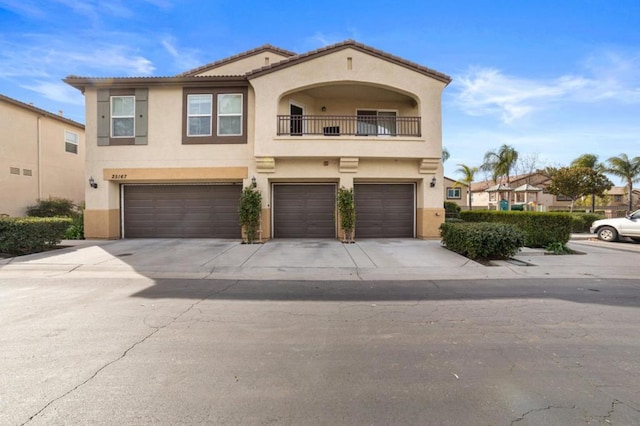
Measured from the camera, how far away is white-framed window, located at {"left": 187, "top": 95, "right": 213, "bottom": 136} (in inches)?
546

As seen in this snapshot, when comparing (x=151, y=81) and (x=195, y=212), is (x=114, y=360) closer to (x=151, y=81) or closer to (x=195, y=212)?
(x=195, y=212)

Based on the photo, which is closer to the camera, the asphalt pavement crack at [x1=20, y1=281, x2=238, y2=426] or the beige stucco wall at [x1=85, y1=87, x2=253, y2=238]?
the asphalt pavement crack at [x1=20, y1=281, x2=238, y2=426]

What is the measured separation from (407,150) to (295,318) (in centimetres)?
1016

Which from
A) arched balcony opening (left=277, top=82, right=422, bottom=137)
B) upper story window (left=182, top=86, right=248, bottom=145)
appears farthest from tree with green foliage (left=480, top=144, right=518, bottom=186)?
upper story window (left=182, top=86, right=248, bottom=145)

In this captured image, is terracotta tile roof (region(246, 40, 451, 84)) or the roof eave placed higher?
terracotta tile roof (region(246, 40, 451, 84))

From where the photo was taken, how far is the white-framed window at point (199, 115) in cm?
1387

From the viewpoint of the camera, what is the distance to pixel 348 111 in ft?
50.6

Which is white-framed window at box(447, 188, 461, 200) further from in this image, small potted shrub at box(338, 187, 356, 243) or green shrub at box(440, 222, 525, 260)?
green shrub at box(440, 222, 525, 260)

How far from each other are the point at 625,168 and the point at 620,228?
24705 millimetres

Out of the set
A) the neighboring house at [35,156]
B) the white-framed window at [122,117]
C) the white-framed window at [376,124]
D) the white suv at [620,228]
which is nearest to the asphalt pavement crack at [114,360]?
the white-framed window at [122,117]

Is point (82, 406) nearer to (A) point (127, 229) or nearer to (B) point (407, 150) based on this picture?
(B) point (407, 150)

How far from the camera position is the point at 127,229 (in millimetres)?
14617

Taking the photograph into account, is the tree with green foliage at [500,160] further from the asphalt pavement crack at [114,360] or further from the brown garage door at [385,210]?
the asphalt pavement crack at [114,360]

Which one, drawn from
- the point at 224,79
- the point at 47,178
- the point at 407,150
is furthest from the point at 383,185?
the point at 47,178
